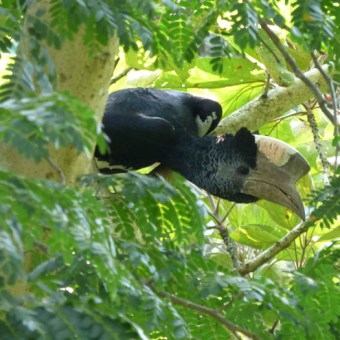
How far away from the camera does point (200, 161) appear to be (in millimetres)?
3980

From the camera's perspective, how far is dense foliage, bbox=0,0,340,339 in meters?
1.30

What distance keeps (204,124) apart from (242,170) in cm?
42

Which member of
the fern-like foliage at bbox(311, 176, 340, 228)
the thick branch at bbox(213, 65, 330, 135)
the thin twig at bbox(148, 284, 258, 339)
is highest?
the fern-like foliage at bbox(311, 176, 340, 228)

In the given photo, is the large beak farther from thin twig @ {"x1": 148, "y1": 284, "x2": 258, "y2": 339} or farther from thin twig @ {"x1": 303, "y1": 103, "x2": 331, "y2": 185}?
thin twig @ {"x1": 148, "y1": 284, "x2": 258, "y2": 339}

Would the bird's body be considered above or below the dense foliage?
below

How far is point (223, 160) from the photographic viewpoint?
3889mm

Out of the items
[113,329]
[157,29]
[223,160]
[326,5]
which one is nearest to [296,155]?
[223,160]

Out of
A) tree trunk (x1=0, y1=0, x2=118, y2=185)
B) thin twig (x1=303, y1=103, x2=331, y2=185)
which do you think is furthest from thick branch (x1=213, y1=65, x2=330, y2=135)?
tree trunk (x1=0, y1=0, x2=118, y2=185)

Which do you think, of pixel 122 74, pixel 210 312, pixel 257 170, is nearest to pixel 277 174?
pixel 257 170

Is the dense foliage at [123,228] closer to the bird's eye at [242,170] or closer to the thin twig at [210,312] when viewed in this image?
the thin twig at [210,312]

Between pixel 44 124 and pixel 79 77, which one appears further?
pixel 79 77

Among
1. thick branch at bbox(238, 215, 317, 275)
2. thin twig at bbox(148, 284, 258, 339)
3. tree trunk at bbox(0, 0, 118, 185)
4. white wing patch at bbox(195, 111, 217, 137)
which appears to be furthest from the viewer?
white wing patch at bbox(195, 111, 217, 137)

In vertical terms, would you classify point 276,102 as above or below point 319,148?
above

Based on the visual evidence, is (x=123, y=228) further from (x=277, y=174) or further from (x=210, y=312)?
(x=277, y=174)
